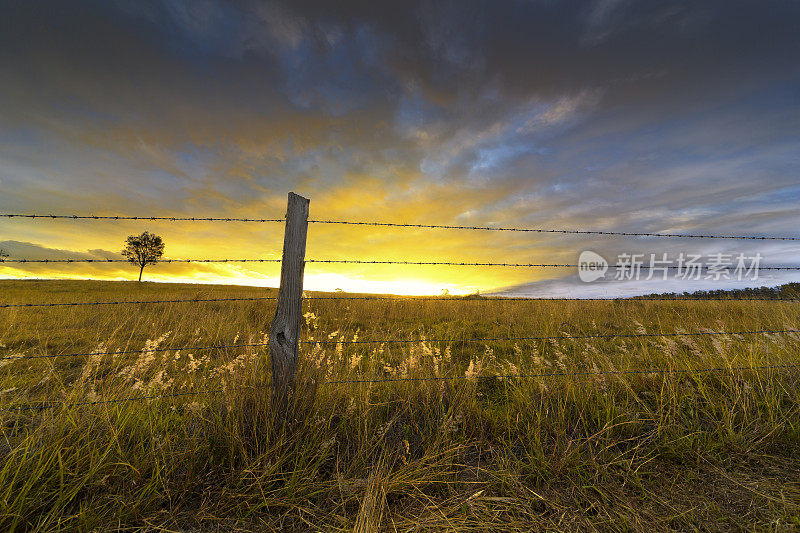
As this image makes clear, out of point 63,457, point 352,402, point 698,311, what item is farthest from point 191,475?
point 698,311

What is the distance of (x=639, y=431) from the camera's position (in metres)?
2.93

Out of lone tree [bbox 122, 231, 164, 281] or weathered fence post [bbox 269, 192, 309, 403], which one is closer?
weathered fence post [bbox 269, 192, 309, 403]

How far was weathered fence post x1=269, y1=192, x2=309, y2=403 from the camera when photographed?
8.93 ft

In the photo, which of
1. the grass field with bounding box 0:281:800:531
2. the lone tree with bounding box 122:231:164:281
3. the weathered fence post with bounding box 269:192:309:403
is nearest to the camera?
the grass field with bounding box 0:281:800:531

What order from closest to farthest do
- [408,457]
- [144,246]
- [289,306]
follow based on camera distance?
[408,457], [289,306], [144,246]

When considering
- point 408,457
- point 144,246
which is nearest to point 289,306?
point 408,457

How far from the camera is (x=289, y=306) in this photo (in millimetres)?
2799

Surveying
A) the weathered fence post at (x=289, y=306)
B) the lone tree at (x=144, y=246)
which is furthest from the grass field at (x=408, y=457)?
the lone tree at (x=144, y=246)

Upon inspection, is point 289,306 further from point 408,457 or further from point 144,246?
point 144,246

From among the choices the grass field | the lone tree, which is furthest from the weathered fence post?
the lone tree

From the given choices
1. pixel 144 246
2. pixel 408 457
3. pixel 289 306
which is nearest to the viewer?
pixel 408 457

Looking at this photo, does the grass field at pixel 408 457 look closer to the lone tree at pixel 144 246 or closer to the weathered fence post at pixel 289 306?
the weathered fence post at pixel 289 306

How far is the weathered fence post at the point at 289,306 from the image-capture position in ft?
8.93

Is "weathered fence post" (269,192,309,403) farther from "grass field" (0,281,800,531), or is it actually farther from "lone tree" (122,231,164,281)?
"lone tree" (122,231,164,281)
